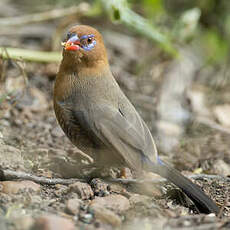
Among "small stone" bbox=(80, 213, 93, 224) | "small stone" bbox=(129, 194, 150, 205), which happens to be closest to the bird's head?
"small stone" bbox=(129, 194, 150, 205)

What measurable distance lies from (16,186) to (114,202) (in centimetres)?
66

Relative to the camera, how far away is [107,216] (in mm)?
2988

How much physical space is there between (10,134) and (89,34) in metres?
1.21

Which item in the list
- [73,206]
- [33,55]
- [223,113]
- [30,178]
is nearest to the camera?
[73,206]

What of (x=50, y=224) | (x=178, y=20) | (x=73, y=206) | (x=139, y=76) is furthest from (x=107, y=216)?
(x=178, y=20)

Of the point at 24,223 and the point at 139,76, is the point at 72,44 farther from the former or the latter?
the point at 139,76

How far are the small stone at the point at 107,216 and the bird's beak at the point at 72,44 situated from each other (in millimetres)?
1480

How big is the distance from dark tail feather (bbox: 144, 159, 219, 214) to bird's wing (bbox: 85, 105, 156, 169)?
0.09 metres

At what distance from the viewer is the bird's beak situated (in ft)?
13.1

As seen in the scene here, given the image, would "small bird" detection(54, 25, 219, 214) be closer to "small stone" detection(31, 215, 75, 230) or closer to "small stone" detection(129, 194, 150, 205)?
"small stone" detection(129, 194, 150, 205)

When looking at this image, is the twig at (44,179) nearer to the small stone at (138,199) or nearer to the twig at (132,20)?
the small stone at (138,199)

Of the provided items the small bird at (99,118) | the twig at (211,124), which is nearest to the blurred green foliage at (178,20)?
the twig at (211,124)

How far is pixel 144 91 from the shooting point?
6164mm

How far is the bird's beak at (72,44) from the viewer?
4008 mm
